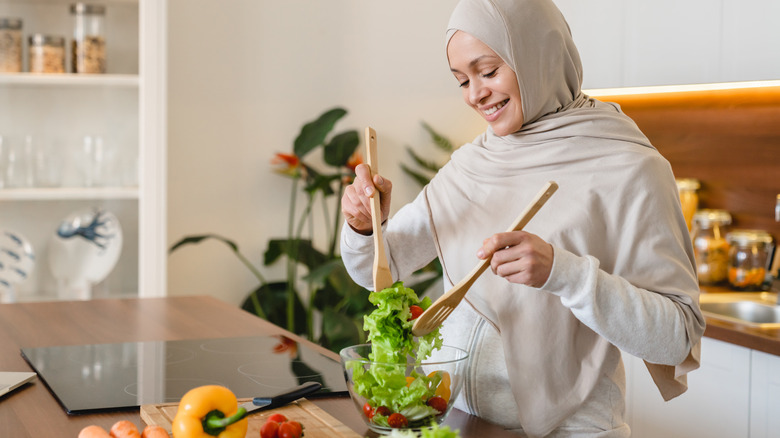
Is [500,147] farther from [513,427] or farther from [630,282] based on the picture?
[513,427]

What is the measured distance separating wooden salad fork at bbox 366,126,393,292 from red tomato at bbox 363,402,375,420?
21cm

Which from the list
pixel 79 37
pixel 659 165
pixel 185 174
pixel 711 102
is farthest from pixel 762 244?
pixel 79 37

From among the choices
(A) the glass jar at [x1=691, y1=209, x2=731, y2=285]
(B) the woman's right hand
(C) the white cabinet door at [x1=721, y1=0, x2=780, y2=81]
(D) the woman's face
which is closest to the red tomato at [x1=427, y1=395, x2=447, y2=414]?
(B) the woman's right hand

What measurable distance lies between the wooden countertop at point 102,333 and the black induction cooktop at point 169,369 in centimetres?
4

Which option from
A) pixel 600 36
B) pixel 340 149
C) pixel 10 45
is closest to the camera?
pixel 10 45

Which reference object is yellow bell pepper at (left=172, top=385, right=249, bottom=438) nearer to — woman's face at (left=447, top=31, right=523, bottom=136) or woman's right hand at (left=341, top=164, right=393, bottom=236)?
woman's right hand at (left=341, top=164, right=393, bottom=236)

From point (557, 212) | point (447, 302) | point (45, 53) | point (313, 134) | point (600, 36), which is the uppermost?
point (600, 36)

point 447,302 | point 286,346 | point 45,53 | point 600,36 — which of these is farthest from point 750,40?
point 45,53

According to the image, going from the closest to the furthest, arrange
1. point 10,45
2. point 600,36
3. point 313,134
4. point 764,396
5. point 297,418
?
point 297,418, point 764,396, point 10,45, point 600,36, point 313,134

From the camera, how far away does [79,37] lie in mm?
3027

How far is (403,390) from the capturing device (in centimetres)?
111

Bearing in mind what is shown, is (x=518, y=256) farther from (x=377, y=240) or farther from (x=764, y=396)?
(x=764, y=396)

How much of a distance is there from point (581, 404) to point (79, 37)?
240 cm

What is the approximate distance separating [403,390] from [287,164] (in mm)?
2470
